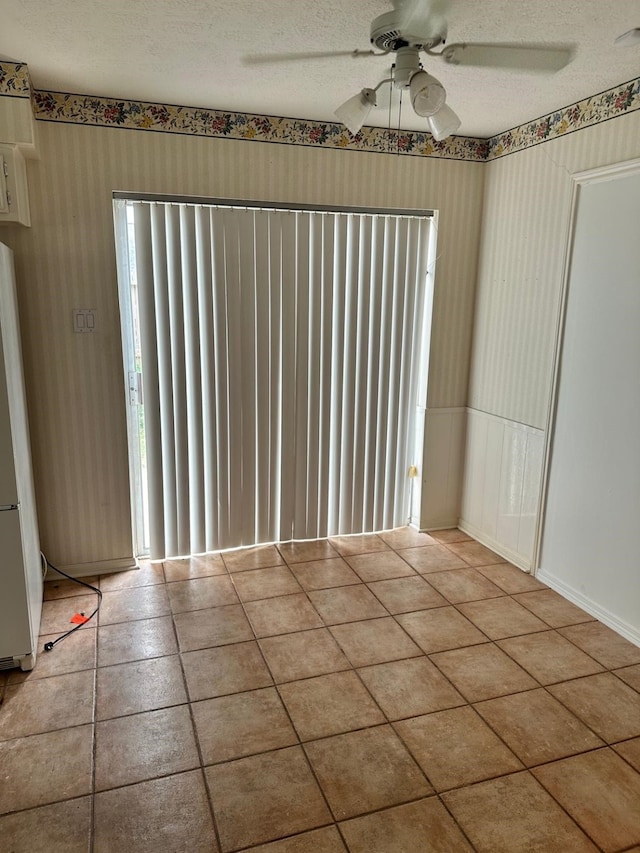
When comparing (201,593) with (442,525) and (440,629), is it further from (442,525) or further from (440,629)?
(442,525)

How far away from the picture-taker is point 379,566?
346 centimetres

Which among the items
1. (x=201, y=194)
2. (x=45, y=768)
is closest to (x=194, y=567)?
(x=45, y=768)

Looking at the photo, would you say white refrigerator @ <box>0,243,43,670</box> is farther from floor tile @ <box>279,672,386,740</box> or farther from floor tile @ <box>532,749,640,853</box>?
floor tile @ <box>532,749,640,853</box>

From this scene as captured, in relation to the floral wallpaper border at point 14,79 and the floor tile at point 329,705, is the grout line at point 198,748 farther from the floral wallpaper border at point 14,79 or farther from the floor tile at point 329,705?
the floral wallpaper border at point 14,79

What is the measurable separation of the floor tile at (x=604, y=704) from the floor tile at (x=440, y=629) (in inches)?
17.3

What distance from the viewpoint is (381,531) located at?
394 centimetres

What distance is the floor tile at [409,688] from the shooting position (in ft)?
7.44

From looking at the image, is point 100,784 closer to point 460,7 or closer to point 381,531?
point 381,531

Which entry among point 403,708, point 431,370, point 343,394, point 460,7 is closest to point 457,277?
point 431,370

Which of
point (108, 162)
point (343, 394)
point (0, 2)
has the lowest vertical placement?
point (343, 394)

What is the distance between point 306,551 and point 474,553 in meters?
1.05

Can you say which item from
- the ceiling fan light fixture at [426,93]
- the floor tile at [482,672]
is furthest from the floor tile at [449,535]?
the ceiling fan light fixture at [426,93]

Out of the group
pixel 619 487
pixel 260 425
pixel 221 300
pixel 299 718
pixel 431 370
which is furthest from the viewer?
pixel 431 370

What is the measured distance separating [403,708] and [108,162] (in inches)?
113
